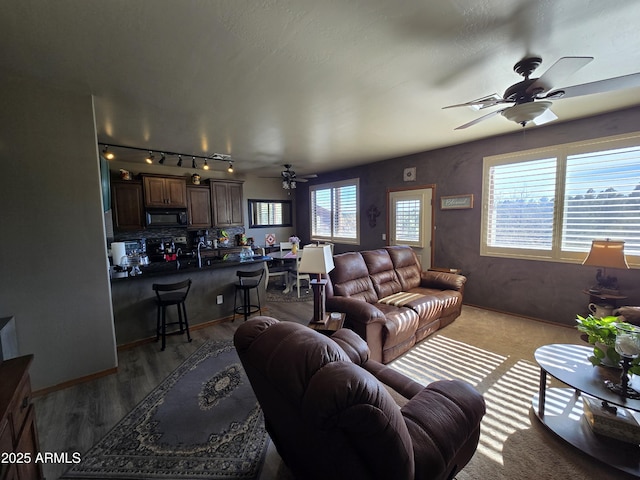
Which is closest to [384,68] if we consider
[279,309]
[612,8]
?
[612,8]

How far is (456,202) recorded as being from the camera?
4406mm

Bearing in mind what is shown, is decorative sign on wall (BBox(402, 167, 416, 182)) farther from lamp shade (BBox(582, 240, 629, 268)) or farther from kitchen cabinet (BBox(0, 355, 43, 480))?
kitchen cabinet (BBox(0, 355, 43, 480))

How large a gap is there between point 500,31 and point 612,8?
549 millimetres

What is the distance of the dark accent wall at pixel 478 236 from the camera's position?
10.6ft

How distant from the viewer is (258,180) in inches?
282

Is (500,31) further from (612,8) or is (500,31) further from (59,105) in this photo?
(59,105)

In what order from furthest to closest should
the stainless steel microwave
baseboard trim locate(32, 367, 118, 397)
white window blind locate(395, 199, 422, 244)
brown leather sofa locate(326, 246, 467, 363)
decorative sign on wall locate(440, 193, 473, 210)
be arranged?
1. the stainless steel microwave
2. white window blind locate(395, 199, 422, 244)
3. decorative sign on wall locate(440, 193, 473, 210)
4. brown leather sofa locate(326, 246, 467, 363)
5. baseboard trim locate(32, 367, 118, 397)

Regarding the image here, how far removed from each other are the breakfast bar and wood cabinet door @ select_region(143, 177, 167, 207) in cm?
218

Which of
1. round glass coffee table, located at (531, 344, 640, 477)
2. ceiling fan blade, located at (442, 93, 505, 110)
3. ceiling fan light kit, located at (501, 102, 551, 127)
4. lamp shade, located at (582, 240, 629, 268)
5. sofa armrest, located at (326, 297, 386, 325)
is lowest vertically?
round glass coffee table, located at (531, 344, 640, 477)

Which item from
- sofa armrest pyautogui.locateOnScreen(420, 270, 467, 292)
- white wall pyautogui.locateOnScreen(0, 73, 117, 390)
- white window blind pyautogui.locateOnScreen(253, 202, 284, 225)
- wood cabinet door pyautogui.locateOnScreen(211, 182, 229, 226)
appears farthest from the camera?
white window blind pyautogui.locateOnScreen(253, 202, 284, 225)

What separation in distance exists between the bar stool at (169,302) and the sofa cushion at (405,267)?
2.83 metres

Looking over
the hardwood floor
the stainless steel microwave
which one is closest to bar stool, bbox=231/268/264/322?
the hardwood floor

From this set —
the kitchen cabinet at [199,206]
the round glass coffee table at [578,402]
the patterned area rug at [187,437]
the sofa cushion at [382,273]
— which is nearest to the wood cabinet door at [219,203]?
the kitchen cabinet at [199,206]

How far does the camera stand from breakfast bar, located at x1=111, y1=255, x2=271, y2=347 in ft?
10.1
